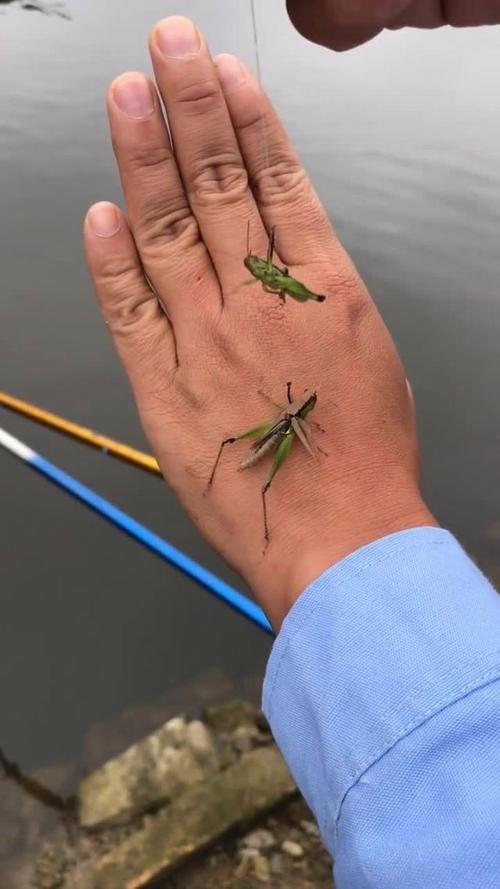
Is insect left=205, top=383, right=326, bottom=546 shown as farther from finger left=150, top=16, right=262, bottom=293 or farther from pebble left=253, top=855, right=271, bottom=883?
pebble left=253, top=855, right=271, bottom=883

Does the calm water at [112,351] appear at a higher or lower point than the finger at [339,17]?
lower

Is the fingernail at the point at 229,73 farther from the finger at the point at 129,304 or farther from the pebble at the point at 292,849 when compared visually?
the pebble at the point at 292,849

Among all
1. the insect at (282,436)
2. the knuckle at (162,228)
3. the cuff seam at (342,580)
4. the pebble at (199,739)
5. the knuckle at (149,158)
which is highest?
the knuckle at (149,158)

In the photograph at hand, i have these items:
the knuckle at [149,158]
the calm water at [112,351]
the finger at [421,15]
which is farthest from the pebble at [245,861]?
the finger at [421,15]

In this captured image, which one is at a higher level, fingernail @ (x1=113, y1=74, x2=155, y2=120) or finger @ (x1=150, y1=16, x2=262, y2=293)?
fingernail @ (x1=113, y1=74, x2=155, y2=120)

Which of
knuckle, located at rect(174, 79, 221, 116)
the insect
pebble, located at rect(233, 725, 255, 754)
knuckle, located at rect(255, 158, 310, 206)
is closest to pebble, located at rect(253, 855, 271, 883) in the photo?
pebble, located at rect(233, 725, 255, 754)

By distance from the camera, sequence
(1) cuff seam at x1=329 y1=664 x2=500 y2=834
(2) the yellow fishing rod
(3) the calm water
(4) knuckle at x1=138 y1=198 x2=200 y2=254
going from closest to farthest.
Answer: (1) cuff seam at x1=329 y1=664 x2=500 y2=834 < (4) knuckle at x1=138 y1=198 x2=200 y2=254 < (2) the yellow fishing rod < (3) the calm water

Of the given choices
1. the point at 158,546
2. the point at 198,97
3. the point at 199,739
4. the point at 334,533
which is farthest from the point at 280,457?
the point at 199,739

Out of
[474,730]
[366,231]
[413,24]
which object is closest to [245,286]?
[413,24]
